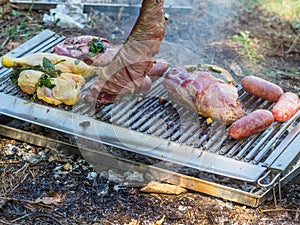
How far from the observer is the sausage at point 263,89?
204 inches

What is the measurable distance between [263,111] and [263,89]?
430 mm

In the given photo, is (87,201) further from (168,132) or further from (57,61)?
(57,61)

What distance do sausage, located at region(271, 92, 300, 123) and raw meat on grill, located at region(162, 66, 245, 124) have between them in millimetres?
292

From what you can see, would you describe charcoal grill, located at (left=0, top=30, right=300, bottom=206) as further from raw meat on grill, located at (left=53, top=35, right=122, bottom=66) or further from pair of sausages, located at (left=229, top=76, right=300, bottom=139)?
raw meat on grill, located at (left=53, top=35, right=122, bottom=66)

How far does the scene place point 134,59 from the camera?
475 centimetres

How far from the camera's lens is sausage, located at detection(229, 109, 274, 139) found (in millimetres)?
4672

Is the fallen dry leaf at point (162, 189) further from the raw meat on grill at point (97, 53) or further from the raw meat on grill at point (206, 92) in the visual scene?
the raw meat on grill at point (97, 53)

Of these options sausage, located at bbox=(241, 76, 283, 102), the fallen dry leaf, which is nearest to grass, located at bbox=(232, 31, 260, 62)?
sausage, located at bbox=(241, 76, 283, 102)

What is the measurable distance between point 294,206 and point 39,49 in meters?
2.98

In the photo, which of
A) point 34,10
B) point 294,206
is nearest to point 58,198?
point 294,206

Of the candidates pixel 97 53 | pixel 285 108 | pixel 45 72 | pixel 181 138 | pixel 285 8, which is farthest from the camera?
pixel 285 8

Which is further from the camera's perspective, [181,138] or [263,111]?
[263,111]

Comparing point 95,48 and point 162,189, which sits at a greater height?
point 95,48

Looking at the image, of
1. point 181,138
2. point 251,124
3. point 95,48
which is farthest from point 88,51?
point 251,124
